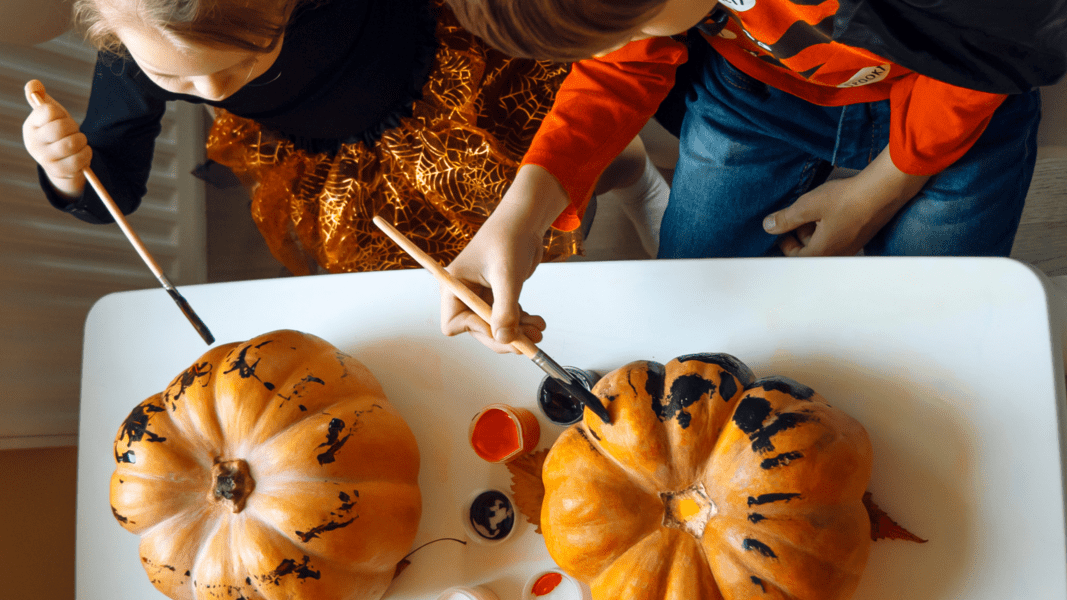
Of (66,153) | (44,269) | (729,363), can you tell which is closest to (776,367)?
(729,363)

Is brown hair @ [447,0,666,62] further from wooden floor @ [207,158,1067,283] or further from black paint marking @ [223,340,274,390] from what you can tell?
wooden floor @ [207,158,1067,283]

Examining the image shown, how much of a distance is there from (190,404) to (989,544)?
810 millimetres

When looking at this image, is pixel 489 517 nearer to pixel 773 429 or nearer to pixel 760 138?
pixel 773 429

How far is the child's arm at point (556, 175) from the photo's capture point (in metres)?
0.70

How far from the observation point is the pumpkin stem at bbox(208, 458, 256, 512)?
67 cm

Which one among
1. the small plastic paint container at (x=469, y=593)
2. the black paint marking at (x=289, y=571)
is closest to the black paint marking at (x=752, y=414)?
the small plastic paint container at (x=469, y=593)

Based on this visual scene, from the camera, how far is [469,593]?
0.69m

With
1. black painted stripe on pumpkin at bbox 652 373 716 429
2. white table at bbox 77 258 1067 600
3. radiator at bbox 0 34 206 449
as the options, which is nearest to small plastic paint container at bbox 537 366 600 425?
white table at bbox 77 258 1067 600

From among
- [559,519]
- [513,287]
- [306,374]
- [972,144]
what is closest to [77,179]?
[306,374]

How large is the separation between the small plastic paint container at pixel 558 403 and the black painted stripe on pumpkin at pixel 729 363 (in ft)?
0.40

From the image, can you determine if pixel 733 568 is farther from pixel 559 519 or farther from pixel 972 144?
pixel 972 144

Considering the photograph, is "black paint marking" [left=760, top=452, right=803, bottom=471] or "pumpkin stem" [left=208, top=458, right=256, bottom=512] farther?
"pumpkin stem" [left=208, top=458, right=256, bottom=512]

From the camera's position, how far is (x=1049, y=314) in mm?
608

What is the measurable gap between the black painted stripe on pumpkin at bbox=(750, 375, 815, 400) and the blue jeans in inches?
15.9
